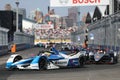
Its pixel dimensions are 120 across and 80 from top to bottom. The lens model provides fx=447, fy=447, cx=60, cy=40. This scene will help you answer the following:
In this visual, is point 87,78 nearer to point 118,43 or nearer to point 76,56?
point 76,56

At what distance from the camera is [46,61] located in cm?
2169

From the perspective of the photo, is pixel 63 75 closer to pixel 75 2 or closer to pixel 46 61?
pixel 46 61

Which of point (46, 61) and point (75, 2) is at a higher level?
point (75, 2)

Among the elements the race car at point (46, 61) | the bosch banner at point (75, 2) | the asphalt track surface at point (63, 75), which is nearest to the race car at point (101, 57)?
the race car at point (46, 61)

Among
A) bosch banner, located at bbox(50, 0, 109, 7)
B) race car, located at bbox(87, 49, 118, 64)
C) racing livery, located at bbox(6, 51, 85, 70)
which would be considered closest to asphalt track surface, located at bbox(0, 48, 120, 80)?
racing livery, located at bbox(6, 51, 85, 70)

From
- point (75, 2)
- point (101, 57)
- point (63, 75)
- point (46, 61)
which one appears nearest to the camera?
point (63, 75)

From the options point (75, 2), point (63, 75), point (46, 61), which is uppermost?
point (75, 2)

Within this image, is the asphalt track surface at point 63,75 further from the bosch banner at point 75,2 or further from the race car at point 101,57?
the bosch banner at point 75,2

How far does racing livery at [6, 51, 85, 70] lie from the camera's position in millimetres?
21125

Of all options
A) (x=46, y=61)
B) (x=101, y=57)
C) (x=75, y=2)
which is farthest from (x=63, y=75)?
(x=75, y=2)

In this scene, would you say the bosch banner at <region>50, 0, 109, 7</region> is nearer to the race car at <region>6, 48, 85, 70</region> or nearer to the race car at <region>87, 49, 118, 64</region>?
the race car at <region>87, 49, 118, 64</region>

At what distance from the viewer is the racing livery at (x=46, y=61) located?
21.1 metres

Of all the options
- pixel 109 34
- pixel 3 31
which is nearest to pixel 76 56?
pixel 3 31

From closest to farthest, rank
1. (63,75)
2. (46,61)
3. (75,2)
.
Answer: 1. (63,75)
2. (46,61)
3. (75,2)
